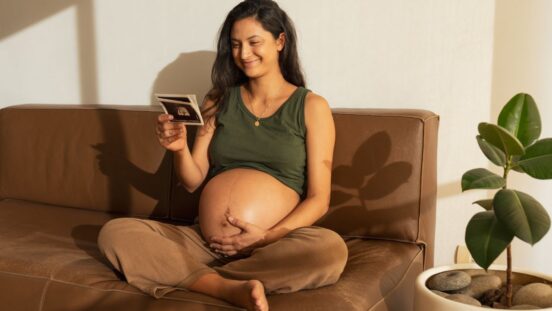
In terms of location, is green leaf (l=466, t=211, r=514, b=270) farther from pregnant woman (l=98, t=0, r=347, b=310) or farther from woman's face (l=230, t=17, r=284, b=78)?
woman's face (l=230, t=17, r=284, b=78)

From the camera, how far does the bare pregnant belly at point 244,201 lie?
2.20 metres

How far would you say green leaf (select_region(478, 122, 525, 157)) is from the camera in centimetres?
163

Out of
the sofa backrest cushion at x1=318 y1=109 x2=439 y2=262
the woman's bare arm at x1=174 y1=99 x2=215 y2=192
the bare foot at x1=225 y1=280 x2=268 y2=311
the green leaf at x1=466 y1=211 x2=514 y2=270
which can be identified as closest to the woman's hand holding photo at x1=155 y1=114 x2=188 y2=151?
the woman's bare arm at x1=174 y1=99 x2=215 y2=192

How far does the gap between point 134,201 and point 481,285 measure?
4.74ft

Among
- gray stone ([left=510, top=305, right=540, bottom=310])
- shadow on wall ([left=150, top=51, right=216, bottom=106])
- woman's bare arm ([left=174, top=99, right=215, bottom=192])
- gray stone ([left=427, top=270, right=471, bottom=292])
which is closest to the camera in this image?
gray stone ([left=510, top=305, right=540, bottom=310])

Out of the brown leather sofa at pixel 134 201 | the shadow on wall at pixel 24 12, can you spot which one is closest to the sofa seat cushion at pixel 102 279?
the brown leather sofa at pixel 134 201

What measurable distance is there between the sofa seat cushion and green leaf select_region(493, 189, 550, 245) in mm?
436

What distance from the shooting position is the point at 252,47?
236 cm

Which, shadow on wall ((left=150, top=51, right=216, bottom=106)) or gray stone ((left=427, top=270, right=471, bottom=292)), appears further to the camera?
shadow on wall ((left=150, top=51, right=216, bottom=106))

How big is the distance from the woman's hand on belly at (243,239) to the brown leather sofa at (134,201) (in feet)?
0.84

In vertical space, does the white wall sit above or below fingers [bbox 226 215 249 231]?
above

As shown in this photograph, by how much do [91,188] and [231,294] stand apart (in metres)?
1.26

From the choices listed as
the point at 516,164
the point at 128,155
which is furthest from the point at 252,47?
the point at 516,164

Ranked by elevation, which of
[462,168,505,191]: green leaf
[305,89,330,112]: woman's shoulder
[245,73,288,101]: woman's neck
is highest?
[245,73,288,101]: woman's neck
